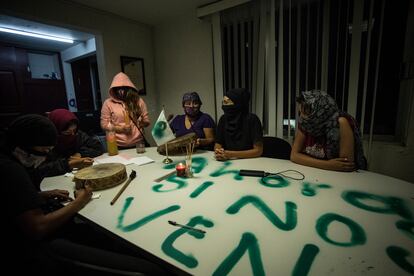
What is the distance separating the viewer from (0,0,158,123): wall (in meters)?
2.48

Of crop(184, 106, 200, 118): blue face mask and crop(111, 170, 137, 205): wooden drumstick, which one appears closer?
crop(111, 170, 137, 205): wooden drumstick

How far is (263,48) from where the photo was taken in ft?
8.56

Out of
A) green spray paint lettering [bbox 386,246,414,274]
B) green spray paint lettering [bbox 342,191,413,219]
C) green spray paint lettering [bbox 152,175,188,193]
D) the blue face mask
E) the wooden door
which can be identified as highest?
the wooden door

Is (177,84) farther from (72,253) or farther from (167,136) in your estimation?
(72,253)

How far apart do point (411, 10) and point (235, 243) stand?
8.31 feet

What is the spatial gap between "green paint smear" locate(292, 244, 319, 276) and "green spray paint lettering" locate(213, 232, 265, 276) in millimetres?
109

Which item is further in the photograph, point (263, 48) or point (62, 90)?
point (62, 90)

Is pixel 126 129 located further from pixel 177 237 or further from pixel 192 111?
pixel 177 237

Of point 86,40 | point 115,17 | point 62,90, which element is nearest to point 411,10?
point 115,17

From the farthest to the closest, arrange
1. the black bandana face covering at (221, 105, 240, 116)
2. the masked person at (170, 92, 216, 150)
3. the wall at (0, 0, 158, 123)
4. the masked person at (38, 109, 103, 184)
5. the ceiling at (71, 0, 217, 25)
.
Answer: the ceiling at (71, 0, 217, 25) < the wall at (0, 0, 158, 123) < the masked person at (170, 92, 216, 150) < the black bandana face covering at (221, 105, 240, 116) < the masked person at (38, 109, 103, 184)

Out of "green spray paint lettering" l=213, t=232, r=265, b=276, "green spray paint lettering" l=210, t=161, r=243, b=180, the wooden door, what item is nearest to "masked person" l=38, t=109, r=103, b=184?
"green spray paint lettering" l=210, t=161, r=243, b=180

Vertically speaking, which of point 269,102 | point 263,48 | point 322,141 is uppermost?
point 263,48

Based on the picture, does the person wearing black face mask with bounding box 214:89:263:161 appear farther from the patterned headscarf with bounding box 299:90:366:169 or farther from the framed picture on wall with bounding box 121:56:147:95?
the framed picture on wall with bounding box 121:56:147:95

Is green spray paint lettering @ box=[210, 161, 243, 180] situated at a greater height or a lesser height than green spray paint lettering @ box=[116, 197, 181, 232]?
greater
